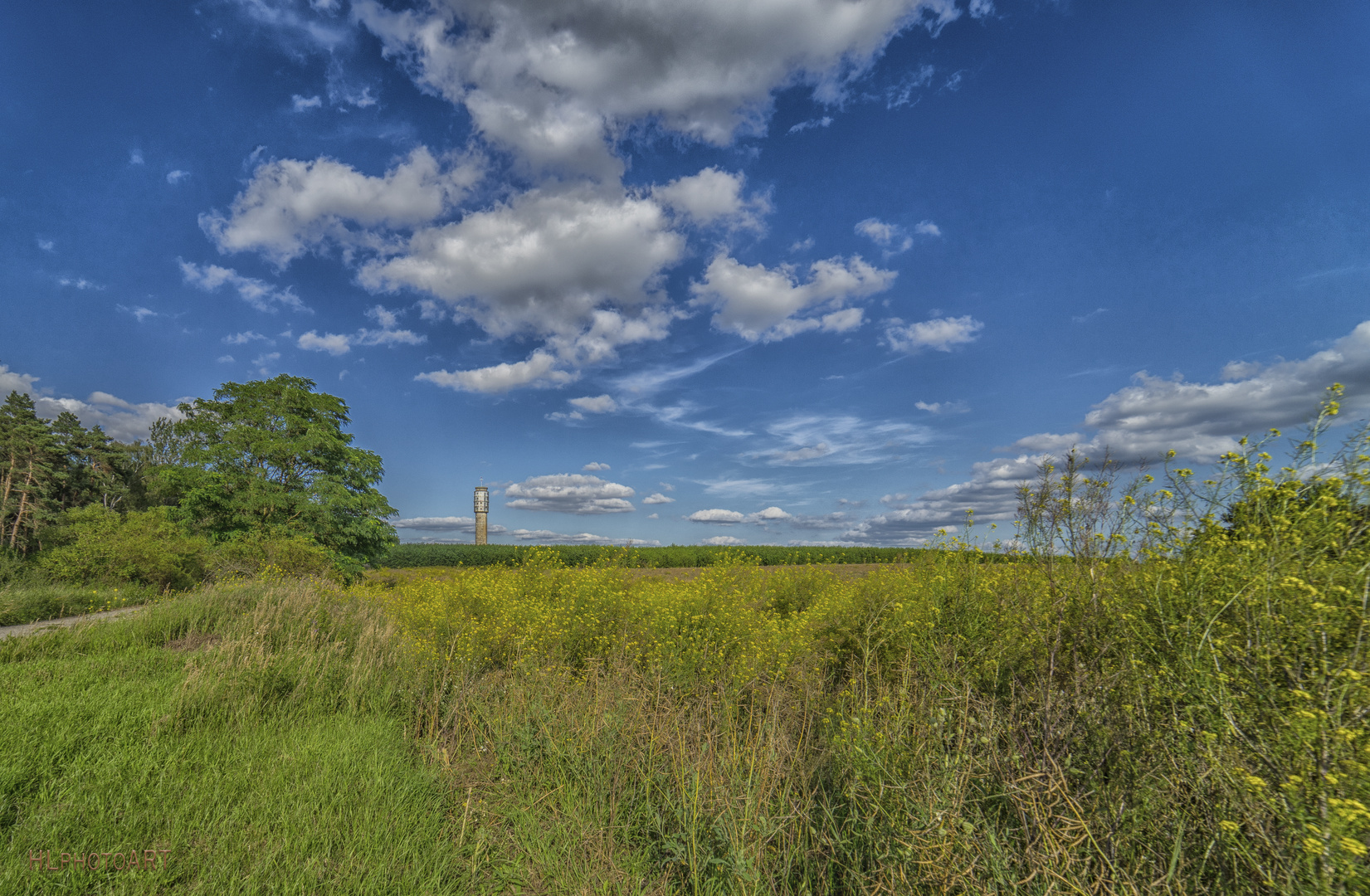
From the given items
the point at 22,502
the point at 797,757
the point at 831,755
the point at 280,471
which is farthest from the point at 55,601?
the point at 22,502

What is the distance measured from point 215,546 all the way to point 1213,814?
881 inches

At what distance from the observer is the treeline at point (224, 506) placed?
15242 millimetres

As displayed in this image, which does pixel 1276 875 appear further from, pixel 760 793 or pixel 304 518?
pixel 304 518

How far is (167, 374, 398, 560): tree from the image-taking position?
18359mm

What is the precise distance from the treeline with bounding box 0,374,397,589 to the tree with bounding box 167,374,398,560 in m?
0.04

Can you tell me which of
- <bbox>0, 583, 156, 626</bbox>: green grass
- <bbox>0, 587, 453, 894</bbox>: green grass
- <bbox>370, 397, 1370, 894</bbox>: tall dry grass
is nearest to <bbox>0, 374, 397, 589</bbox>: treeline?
<bbox>0, 583, 156, 626</bbox>: green grass

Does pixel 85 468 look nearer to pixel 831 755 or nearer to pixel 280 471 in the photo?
pixel 280 471

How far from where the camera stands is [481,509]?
34.2 metres

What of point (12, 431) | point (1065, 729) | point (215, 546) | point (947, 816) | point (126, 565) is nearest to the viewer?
point (947, 816)

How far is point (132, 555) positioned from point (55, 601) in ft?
11.0

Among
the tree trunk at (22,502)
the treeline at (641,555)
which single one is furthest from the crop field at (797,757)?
the tree trunk at (22,502)

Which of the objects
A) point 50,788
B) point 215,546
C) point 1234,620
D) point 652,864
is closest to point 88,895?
point 50,788

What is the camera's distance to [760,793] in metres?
3.62

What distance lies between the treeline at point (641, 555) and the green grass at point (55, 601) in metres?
8.44
